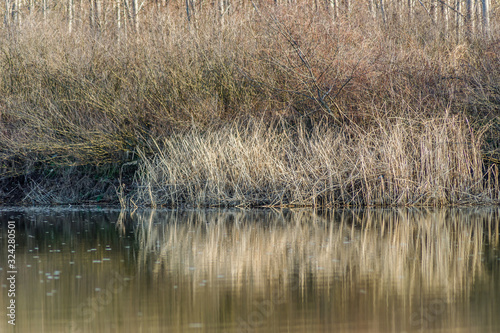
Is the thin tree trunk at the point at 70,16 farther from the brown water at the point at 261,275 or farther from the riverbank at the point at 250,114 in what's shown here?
the brown water at the point at 261,275

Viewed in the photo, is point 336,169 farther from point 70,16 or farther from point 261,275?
point 70,16

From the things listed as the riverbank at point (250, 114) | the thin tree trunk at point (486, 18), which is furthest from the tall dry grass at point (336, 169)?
the thin tree trunk at point (486, 18)

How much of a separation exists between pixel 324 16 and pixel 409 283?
10953 millimetres

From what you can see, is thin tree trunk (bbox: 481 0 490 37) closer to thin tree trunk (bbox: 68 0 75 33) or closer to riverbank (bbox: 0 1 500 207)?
riverbank (bbox: 0 1 500 207)

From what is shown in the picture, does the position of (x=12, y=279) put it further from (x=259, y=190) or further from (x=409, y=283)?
(x=259, y=190)

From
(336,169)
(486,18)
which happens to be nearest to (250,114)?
(336,169)

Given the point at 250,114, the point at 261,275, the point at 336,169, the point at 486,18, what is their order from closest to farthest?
the point at 261,275, the point at 336,169, the point at 250,114, the point at 486,18

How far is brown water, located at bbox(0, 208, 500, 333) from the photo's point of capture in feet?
19.1

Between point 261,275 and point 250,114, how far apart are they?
8.51m

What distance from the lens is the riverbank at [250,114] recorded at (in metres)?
14.3

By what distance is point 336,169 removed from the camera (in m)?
14.2

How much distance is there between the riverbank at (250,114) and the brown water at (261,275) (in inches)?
65.7

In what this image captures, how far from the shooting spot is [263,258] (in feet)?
28.8

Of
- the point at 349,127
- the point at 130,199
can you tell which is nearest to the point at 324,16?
the point at 349,127
